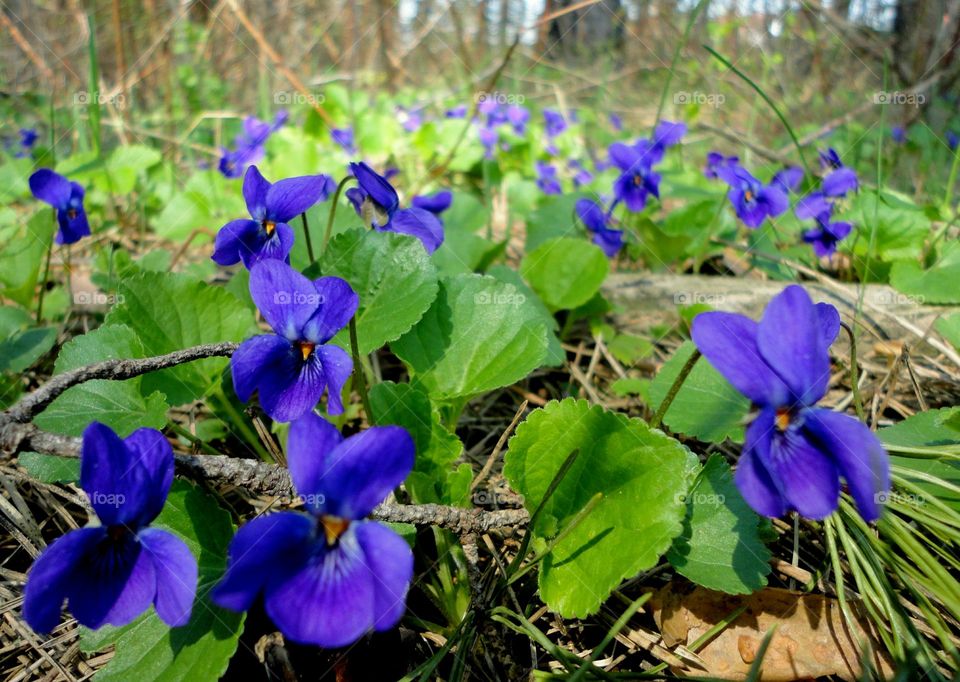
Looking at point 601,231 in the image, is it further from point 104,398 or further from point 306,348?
point 104,398

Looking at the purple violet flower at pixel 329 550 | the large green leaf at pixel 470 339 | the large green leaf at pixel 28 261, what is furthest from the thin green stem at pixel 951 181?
the large green leaf at pixel 28 261

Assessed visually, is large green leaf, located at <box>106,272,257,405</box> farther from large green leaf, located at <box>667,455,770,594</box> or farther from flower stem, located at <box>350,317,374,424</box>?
large green leaf, located at <box>667,455,770,594</box>

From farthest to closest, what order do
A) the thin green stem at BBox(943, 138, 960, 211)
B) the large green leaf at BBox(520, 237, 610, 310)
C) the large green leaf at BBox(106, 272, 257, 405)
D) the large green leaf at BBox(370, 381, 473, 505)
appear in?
1. the thin green stem at BBox(943, 138, 960, 211)
2. the large green leaf at BBox(520, 237, 610, 310)
3. the large green leaf at BBox(106, 272, 257, 405)
4. the large green leaf at BBox(370, 381, 473, 505)

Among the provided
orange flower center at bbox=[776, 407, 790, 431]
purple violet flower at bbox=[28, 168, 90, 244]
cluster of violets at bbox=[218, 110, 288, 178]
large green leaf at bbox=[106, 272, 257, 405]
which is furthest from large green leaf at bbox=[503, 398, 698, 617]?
cluster of violets at bbox=[218, 110, 288, 178]

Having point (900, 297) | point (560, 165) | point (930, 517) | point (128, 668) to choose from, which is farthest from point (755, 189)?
point (560, 165)

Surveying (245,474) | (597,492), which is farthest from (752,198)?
(245,474)

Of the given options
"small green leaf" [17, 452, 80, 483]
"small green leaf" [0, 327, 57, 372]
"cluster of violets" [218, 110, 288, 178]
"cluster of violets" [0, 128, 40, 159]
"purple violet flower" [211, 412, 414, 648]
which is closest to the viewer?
"purple violet flower" [211, 412, 414, 648]
